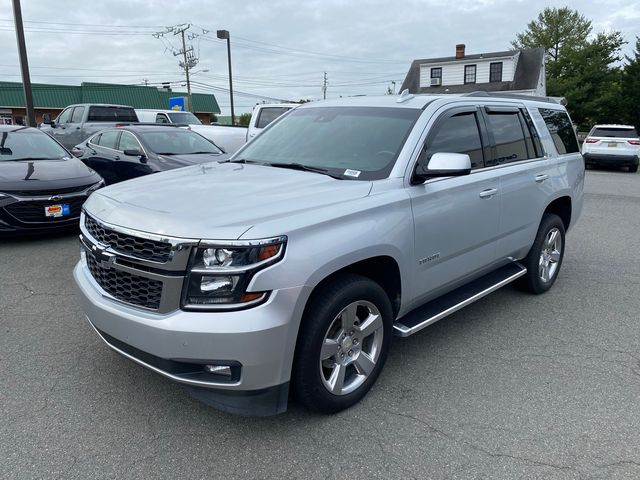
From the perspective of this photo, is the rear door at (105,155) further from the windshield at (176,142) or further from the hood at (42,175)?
the hood at (42,175)

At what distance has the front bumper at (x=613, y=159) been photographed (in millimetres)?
18562

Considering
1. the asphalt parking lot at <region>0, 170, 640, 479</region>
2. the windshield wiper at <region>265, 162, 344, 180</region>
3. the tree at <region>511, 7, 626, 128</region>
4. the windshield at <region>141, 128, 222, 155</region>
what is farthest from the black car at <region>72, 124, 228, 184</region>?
the tree at <region>511, 7, 626, 128</region>

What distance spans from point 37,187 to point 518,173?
5.82 metres

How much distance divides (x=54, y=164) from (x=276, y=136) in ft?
15.3

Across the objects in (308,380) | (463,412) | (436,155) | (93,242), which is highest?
(436,155)

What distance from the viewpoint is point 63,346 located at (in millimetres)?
3826

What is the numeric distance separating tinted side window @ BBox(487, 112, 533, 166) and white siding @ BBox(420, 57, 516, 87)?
1430 inches

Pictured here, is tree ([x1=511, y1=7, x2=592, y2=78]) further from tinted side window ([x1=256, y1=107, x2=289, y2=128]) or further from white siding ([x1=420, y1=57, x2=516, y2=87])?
tinted side window ([x1=256, y1=107, x2=289, y2=128])

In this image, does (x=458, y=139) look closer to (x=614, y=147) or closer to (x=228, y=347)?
(x=228, y=347)

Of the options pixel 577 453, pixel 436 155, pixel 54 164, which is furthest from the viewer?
pixel 54 164

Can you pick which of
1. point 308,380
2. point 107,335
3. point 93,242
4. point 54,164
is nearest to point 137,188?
point 93,242

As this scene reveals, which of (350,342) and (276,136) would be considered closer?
(350,342)

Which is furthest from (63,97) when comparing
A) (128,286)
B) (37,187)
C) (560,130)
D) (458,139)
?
(128,286)

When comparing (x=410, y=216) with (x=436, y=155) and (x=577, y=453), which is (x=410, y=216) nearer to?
(x=436, y=155)
